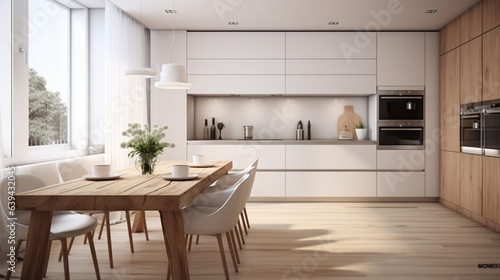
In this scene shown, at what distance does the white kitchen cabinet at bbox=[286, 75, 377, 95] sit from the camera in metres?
6.33

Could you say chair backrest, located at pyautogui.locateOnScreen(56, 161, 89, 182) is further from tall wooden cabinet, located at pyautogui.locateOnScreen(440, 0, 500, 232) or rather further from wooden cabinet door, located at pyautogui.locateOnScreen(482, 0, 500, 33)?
wooden cabinet door, located at pyautogui.locateOnScreen(482, 0, 500, 33)

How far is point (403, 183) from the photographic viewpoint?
6.28 metres

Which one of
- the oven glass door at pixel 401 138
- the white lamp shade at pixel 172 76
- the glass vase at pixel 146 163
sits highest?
the white lamp shade at pixel 172 76

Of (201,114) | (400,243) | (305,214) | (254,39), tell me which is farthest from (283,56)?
(400,243)

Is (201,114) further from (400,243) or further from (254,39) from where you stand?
(400,243)

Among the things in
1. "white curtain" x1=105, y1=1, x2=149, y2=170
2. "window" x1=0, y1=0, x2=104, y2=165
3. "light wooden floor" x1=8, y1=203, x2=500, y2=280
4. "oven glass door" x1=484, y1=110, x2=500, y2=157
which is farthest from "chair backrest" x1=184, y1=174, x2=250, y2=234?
"oven glass door" x1=484, y1=110, x2=500, y2=157

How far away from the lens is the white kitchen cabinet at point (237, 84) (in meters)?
6.34

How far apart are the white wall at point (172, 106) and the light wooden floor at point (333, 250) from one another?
1.19m

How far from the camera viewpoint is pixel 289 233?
4.48 metres

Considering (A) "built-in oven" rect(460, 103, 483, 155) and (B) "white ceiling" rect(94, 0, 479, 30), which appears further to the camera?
(B) "white ceiling" rect(94, 0, 479, 30)

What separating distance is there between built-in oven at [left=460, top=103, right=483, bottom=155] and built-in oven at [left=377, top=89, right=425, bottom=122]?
0.88m

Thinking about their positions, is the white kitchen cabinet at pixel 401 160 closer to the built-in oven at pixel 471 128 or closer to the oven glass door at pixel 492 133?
the built-in oven at pixel 471 128

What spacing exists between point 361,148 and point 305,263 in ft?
10.4

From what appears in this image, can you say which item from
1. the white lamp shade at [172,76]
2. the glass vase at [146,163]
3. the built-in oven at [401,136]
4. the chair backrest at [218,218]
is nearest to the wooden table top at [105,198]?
the chair backrest at [218,218]
